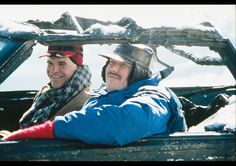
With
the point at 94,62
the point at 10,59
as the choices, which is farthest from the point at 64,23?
the point at 10,59

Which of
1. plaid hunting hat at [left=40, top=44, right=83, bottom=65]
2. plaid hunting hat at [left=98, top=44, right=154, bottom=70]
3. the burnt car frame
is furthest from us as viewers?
plaid hunting hat at [left=40, top=44, right=83, bottom=65]

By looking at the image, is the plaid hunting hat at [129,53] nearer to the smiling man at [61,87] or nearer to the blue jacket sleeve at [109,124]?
the smiling man at [61,87]

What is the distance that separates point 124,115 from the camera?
2373 millimetres

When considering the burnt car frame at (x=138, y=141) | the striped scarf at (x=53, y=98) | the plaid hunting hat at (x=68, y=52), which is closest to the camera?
the burnt car frame at (x=138, y=141)

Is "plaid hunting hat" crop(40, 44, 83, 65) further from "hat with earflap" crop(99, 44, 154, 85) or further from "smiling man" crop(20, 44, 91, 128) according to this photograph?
"hat with earflap" crop(99, 44, 154, 85)

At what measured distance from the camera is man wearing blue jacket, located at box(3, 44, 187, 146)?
2303 mm

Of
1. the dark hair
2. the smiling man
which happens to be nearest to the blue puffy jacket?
the dark hair

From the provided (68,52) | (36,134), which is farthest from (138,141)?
(68,52)

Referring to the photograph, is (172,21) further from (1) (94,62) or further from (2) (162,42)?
(1) (94,62)

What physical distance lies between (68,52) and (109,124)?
1.58 meters

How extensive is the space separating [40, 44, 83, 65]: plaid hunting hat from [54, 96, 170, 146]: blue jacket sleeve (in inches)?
57.1

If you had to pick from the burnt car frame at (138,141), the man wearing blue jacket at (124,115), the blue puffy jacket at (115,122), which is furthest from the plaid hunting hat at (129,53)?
the burnt car frame at (138,141)

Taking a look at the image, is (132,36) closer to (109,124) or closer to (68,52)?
(109,124)

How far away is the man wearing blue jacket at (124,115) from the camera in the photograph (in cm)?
230
